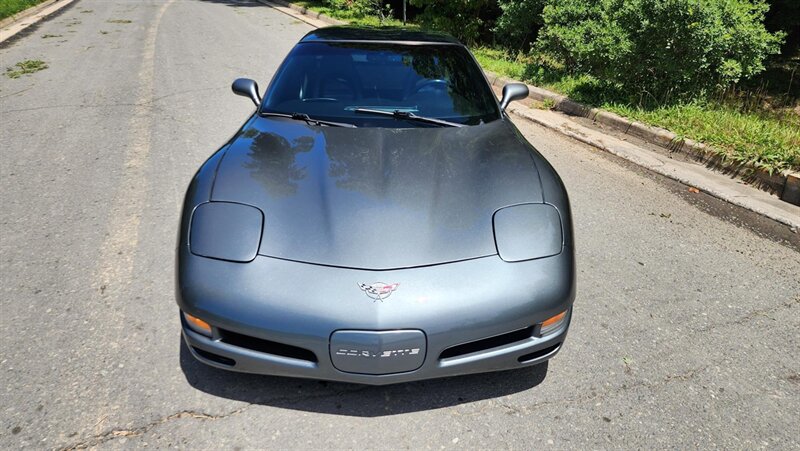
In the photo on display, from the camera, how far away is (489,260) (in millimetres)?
2008

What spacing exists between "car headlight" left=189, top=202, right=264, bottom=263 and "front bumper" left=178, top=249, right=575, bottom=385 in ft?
0.16

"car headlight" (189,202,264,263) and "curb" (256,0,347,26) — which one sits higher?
"car headlight" (189,202,264,263)

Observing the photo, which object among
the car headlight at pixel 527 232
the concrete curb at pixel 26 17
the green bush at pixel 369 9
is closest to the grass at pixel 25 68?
the concrete curb at pixel 26 17

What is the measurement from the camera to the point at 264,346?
6.41ft

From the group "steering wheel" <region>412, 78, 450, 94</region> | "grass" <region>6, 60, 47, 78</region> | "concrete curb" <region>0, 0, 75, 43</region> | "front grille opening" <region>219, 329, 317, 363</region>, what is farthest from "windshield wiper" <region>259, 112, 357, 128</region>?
"concrete curb" <region>0, 0, 75, 43</region>

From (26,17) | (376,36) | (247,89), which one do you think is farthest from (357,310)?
(26,17)

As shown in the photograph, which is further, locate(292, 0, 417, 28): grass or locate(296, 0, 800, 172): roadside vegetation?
locate(292, 0, 417, 28): grass

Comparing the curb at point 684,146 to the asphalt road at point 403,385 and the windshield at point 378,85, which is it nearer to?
the asphalt road at point 403,385

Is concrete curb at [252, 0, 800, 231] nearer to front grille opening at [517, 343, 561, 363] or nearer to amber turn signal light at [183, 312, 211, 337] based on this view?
front grille opening at [517, 343, 561, 363]

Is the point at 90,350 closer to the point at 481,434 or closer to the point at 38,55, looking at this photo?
the point at 481,434

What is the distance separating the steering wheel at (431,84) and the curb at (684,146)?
3.16 m

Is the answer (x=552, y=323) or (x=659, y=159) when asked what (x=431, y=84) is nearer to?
(x=552, y=323)

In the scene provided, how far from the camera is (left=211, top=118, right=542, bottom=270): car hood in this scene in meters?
2.01

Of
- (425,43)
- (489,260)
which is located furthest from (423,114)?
(489,260)
